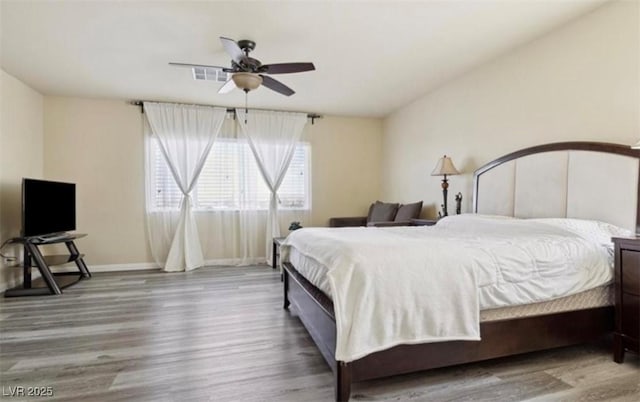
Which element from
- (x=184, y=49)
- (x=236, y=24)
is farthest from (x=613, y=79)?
(x=184, y=49)

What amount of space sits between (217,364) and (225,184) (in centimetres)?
351

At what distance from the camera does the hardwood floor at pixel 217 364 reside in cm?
177

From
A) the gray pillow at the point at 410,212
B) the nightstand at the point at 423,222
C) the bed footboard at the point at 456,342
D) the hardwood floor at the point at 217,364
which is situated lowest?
the hardwood floor at the point at 217,364

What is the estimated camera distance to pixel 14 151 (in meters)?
3.89

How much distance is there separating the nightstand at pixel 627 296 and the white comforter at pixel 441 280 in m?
0.10

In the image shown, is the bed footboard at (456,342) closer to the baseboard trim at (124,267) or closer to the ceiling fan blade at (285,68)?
the ceiling fan blade at (285,68)

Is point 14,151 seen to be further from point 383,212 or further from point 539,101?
point 539,101

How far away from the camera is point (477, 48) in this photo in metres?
3.17

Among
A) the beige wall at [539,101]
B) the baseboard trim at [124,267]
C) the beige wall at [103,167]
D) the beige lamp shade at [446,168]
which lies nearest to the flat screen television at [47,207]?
the beige wall at [103,167]

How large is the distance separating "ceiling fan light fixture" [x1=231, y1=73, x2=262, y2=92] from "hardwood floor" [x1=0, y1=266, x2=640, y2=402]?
2.07m

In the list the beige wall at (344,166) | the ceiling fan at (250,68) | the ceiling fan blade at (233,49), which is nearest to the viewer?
the ceiling fan blade at (233,49)

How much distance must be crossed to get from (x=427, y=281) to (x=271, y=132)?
4.15 meters

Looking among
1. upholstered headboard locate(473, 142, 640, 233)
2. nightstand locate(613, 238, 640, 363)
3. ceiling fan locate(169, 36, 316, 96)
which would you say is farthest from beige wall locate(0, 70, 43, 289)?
nightstand locate(613, 238, 640, 363)

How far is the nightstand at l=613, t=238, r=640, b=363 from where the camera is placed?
1.95 meters
